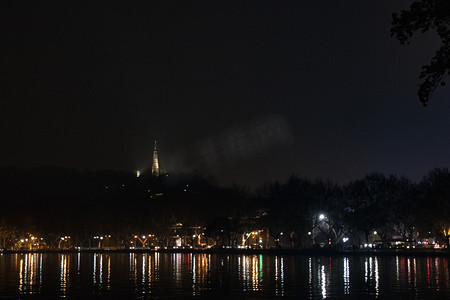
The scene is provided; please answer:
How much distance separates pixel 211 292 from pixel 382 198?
71.3m

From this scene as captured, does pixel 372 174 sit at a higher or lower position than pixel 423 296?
higher

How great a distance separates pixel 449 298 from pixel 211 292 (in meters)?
11.2

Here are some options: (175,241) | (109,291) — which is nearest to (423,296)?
(109,291)

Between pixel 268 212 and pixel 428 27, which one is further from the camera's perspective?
pixel 268 212

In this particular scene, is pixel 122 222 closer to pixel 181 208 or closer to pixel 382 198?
pixel 181 208

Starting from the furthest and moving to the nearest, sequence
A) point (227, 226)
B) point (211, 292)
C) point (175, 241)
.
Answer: point (175, 241) < point (227, 226) < point (211, 292)

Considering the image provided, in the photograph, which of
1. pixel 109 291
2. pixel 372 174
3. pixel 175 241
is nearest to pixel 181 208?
pixel 175 241

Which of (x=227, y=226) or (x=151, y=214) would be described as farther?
(x=151, y=214)

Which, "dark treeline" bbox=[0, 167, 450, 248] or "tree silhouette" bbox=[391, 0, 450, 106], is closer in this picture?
"tree silhouette" bbox=[391, 0, 450, 106]

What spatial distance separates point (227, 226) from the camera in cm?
11806

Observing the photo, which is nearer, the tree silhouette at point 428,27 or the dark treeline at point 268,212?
the tree silhouette at point 428,27

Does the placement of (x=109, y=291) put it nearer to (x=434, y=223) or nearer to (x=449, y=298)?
(x=449, y=298)

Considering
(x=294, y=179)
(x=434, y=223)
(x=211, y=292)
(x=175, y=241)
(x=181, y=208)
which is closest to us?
(x=211, y=292)

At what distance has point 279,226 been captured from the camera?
102 m
